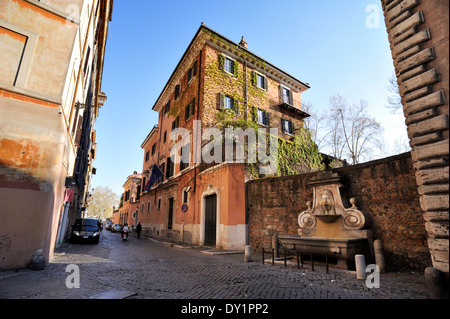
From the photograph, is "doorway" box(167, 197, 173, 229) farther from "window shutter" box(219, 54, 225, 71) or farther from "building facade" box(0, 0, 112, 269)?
"building facade" box(0, 0, 112, 269)

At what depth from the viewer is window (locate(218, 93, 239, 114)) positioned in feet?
55.1

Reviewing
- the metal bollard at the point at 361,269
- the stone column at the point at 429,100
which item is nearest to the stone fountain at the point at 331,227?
the metal bollard at the point at 361,269

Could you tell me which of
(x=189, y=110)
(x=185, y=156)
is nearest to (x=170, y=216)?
(x=185, y=156)

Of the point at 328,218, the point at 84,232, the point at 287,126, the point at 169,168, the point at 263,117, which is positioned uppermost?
the point at 263,117

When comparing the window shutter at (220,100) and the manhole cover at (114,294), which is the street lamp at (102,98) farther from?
the manhole cover at (114,294)

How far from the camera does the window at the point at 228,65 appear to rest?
694 inches

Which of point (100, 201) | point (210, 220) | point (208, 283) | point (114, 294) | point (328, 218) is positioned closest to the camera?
point (114, 294)

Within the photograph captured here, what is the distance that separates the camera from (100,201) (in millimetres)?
78938

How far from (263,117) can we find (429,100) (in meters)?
14.7

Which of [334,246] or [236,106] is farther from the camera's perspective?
[236,106]

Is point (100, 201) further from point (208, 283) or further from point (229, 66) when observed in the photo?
point (208, 283)

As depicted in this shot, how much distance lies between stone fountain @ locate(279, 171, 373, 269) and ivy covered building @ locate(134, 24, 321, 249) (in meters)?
4.17

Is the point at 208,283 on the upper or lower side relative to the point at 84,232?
lower

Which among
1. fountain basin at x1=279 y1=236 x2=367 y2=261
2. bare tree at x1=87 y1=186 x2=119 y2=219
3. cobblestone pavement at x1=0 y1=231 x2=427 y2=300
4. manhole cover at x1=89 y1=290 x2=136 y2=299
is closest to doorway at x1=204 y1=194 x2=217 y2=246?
cobblestone pavement at x1=0 y1=231 x2=427 y2=300
